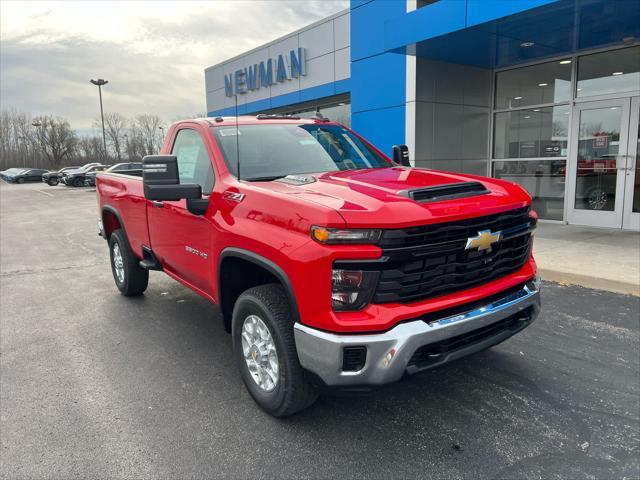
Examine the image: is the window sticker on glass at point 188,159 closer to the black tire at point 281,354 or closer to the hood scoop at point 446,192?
the black tire at point 281,354

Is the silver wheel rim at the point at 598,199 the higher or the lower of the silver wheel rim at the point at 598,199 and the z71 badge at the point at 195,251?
the lower

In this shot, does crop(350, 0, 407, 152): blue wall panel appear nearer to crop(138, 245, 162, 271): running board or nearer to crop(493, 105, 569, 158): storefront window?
crop(493, 105, 569, 158): storefront window

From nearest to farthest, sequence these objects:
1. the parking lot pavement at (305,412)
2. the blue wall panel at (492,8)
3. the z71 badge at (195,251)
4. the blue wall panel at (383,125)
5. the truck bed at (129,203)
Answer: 1. the parking lot pavement at (305,412)
2. the z71 badge at (195,251)
3. the truck bed at (129,203)
4. the blue wall panel at (492,8)
5. the blue wall panel at (383,125)

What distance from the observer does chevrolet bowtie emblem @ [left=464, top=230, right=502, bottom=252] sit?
8.94 ft

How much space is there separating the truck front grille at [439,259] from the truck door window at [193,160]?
1719 millimetres

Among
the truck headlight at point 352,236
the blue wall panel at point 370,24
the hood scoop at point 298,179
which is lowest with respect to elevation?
the truck headlight at point 352,236

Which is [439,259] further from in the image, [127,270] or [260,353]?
[127,270]

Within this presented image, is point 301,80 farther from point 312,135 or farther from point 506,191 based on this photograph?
point 506,191

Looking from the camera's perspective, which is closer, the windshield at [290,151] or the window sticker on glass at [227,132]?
the windshield at [290,151]

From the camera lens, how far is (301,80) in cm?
1852

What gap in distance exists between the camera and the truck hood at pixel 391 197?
2502mm

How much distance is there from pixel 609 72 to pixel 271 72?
44.1 feet

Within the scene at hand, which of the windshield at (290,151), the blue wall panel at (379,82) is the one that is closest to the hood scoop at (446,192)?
the windshield at (290,151)

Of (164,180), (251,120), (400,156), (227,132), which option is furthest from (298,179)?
(400,156)
